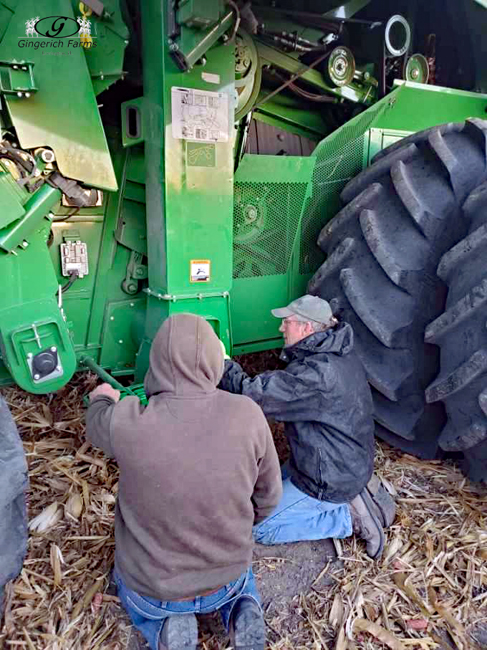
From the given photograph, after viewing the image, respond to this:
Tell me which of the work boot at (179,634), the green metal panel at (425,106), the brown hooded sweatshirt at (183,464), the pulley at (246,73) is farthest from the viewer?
the green metal panel at (425,106)

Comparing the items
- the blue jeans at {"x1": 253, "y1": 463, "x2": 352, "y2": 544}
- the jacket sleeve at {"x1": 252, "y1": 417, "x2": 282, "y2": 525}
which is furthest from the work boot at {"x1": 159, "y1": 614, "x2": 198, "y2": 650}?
the blue jeans at {"x1": 253, "y1": 463, "x2": 352, "y2": 544}

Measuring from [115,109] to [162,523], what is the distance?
5.59 feet

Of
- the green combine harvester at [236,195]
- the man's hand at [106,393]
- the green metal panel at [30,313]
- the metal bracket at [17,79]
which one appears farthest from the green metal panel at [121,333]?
the metal bracket at [17,79]

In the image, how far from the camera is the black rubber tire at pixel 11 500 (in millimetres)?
1630

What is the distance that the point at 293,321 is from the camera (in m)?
2.31

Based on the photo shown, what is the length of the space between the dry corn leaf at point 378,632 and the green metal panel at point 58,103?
73.2 inches

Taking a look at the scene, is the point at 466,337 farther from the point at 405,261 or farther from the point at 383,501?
the point at 383,501

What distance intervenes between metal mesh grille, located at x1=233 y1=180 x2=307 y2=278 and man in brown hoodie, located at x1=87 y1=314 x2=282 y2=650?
1.19m

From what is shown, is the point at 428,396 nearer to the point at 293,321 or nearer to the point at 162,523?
the point at 293,321

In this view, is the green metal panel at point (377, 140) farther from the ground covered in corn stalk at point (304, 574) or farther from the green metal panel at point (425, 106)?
the ground covered in corn stalk at point (304, 574)

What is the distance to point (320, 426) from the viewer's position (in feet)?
7.25

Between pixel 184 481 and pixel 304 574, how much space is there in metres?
0.88

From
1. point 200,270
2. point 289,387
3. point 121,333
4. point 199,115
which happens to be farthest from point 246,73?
point 289,387

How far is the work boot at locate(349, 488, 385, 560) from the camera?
2.24 metres
